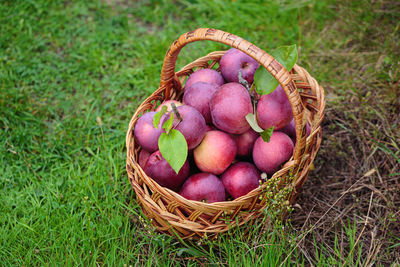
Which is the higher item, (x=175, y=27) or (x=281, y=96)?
(x=281, y=96)

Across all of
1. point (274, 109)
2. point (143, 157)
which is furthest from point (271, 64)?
point (143, 157)

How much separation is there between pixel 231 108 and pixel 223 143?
19 cm

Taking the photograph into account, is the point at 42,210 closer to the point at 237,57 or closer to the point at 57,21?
the point at 237,57

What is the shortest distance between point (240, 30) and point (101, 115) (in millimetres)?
1457

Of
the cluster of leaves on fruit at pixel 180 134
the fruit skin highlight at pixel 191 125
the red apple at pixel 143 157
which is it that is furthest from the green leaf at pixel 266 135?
the red apple at pixel 143 157

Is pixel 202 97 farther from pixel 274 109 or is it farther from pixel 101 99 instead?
pixel 101 99

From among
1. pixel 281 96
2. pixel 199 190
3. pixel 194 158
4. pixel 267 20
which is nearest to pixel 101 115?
pixel 194 158

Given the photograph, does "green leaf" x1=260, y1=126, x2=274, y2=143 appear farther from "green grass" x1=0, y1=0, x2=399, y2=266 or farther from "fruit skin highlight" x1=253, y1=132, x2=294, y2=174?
"green grass" x1=0, y1=0, x2=399, y2=266

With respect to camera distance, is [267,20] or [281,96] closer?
[281,96]

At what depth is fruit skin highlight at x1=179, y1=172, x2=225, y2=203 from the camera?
174cm

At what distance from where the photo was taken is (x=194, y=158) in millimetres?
1888

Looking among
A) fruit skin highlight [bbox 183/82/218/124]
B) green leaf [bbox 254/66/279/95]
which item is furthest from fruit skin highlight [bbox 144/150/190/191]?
green leaf [bbox 254/66/279/95]

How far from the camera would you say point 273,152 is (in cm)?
176

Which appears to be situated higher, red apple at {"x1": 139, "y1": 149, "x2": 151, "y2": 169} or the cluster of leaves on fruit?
the cluster of leaves on fruit
